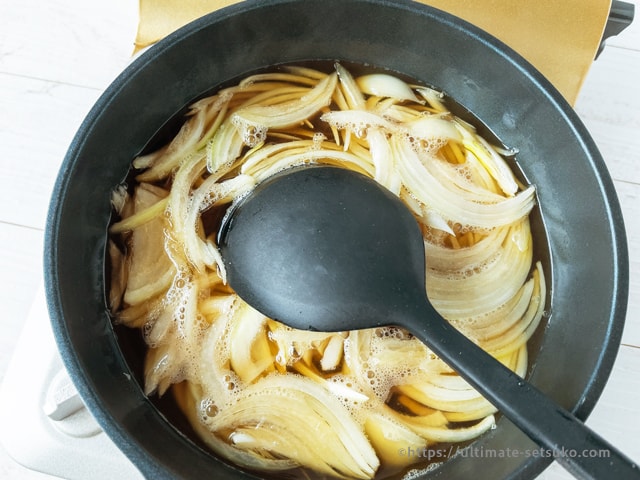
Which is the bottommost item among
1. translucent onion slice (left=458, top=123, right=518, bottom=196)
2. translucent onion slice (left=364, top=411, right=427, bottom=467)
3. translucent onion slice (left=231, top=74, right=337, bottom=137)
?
translucent onion slice (left=364, top=411, right=427, bottom=467)

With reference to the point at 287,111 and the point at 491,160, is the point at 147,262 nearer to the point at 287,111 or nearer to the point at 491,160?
the point at 287,111

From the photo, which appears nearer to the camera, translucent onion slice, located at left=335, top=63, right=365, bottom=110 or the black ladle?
the black ladle

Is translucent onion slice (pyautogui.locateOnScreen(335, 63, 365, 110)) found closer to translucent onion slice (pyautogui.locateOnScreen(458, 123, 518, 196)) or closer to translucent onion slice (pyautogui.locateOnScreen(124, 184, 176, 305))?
translucent onion slice (pyautogui.locateOnScreen(458, 123, 518, 196))

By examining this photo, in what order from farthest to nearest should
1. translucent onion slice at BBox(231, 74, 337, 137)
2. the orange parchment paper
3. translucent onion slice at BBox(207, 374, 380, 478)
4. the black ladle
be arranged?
the orange parchment paper
translucent onion slice at BBox(231, 74, 337, 137)
translucent onion slice at BBox(207, 374, 380, 478)
the black ladle

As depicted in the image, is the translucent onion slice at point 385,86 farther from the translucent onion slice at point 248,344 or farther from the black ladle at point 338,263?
the translucent onion slice at point 248,344

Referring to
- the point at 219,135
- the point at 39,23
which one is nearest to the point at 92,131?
the point at 219,135

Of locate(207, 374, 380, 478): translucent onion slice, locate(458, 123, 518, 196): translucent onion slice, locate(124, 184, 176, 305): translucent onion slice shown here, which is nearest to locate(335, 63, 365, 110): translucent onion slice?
locate(458, 123, 518, 196): translucent onion slice

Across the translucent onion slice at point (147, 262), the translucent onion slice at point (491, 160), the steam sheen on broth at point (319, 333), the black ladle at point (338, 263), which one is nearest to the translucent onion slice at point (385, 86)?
the steam sheen on broth at point (319, 333)

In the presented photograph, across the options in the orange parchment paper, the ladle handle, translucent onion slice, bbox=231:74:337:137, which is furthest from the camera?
the orange parchment paper
